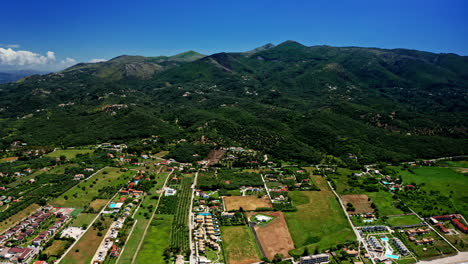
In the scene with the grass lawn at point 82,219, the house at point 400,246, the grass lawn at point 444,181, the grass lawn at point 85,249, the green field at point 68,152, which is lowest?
the house at point 400,246

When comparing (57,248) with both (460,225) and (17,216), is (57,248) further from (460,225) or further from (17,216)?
(460,225)

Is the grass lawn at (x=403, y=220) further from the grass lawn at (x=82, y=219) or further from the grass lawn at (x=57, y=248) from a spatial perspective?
the grass lawn at (x=57, y=248)

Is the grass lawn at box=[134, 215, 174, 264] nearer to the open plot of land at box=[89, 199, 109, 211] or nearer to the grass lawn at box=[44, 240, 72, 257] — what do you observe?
the grass lawn at box=[44, 240, 72, 257]

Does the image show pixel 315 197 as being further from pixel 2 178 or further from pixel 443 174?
pixel 2 178

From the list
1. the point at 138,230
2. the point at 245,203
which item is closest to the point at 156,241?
the point at 138,230

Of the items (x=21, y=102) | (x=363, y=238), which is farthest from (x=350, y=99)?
(x=21, y=102)

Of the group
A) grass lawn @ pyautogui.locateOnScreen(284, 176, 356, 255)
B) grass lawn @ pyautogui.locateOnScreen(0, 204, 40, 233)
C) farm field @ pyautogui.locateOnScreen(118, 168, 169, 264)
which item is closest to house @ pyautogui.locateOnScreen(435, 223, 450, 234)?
grass lawn @ pyautogui.locateOnScreen(284, 176, 356, 255)

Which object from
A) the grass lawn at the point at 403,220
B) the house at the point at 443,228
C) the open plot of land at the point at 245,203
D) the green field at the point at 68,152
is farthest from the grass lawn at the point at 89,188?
the house at the point at 443,228
